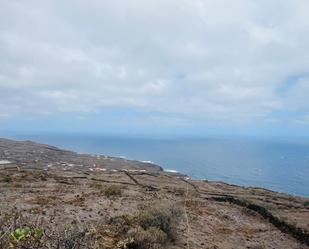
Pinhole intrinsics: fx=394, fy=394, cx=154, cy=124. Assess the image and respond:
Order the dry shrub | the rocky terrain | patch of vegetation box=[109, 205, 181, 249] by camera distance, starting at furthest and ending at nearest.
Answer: the dry shrub
the rocky terrain
patch of vegetation box=[109, 205, 181, 249]

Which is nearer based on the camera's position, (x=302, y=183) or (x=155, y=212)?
(x=155, y=212)

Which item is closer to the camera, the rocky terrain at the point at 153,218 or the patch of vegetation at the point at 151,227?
the patch of vegetation at the point at 151,227

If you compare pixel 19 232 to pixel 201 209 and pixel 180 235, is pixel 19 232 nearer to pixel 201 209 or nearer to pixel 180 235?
pixel 180 235

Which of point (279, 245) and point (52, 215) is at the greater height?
point (52, 215)

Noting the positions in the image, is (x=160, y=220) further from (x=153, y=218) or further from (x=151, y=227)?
(x=151, y=227)

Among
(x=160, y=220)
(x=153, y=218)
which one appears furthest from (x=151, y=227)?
(x=160, y=220)

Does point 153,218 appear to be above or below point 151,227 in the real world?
above

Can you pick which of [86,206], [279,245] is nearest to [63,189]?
[86,206]

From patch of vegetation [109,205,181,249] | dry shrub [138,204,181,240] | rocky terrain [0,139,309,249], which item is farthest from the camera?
dry shrub [138,204,181,240]

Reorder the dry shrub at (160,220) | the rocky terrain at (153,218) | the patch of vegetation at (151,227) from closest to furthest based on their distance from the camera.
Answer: the patch of vegetation at (151,227) < the rocky terrain at (153,218) < the dry shrub at (160,220)

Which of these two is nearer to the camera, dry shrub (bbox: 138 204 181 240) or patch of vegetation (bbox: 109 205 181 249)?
patch of vegetation (bbox: 109 205 181 249)

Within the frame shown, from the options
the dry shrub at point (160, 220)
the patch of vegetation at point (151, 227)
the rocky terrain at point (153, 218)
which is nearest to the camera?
the patch of vegetation at point (151, 227)

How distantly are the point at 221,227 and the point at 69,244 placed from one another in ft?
41.1

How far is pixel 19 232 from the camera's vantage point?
434cm
